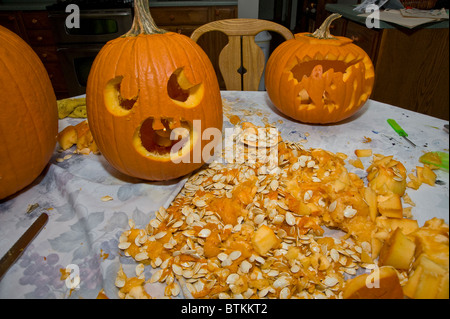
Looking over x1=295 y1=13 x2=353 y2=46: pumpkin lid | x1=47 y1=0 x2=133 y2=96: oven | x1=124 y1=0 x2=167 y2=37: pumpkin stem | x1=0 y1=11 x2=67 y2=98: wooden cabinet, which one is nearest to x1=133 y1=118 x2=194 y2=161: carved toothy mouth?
x1=124 y1=0 x2=167 y2=37: pumpkin stem

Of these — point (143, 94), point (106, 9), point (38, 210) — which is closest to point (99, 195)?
point (38, 210)

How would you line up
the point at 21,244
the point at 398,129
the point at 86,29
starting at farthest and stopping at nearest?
the point at 86,29 → the point at 398,129 → the point at 21,244

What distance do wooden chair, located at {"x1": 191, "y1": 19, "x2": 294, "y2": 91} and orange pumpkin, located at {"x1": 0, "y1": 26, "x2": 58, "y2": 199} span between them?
78 centimetres

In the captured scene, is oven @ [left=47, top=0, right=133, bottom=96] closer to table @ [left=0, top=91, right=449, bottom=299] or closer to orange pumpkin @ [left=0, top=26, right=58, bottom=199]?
table @ [left=0, top=91, right=449, bottom=299]

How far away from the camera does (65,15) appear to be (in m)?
2.39

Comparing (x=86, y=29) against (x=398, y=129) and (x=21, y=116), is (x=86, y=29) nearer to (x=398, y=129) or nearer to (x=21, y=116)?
(x=21, y=116)

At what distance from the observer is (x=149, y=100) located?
24.9 inches

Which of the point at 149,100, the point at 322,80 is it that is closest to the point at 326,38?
the point at 322,80

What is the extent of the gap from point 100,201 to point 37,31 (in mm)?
2681

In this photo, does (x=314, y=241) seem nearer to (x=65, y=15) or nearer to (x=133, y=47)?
(x=133, y=47)

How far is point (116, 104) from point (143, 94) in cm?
8

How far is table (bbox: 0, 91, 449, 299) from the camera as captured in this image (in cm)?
49

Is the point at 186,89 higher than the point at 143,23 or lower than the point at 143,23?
lower

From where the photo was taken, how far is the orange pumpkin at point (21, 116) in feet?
2.02
